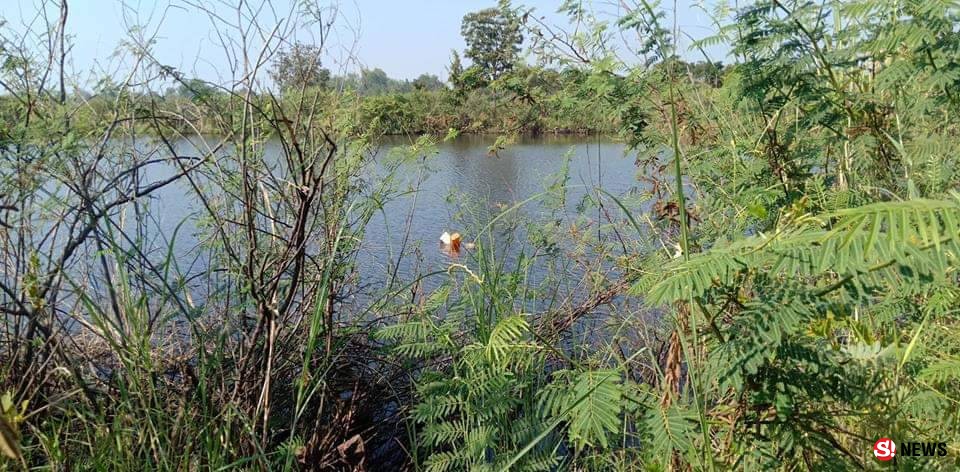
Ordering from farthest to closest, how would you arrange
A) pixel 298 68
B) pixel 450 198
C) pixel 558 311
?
1. pixel 450 198
2. pixel 558 311
3. pixel 298 68

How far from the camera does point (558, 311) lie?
3271mm

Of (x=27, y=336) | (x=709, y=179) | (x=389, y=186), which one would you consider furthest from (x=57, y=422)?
(x=709, y=179)

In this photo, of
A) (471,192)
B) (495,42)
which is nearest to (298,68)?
(495,42)

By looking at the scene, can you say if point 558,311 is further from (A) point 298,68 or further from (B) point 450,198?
(A) point 298,68

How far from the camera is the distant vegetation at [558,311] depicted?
4.36ft

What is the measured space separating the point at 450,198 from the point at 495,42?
3.17 ft

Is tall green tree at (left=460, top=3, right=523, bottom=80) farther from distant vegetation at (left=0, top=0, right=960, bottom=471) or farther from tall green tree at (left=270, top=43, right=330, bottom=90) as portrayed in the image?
tall green tree at (left=270, top=43, right=330, bottom=90)

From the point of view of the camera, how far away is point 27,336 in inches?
72.4

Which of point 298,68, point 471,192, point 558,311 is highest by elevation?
point 298,68

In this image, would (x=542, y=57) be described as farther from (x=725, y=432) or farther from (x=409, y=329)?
(x=725, y=432)

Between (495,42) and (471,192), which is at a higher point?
(495,42)

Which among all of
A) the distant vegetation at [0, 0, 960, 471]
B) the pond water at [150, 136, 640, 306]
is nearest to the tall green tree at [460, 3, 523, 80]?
the distant vegetation at [0, 0, 960, 471]

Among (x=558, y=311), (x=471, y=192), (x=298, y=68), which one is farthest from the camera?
(x=471, y=192)

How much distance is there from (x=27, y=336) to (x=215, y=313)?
83 cm
